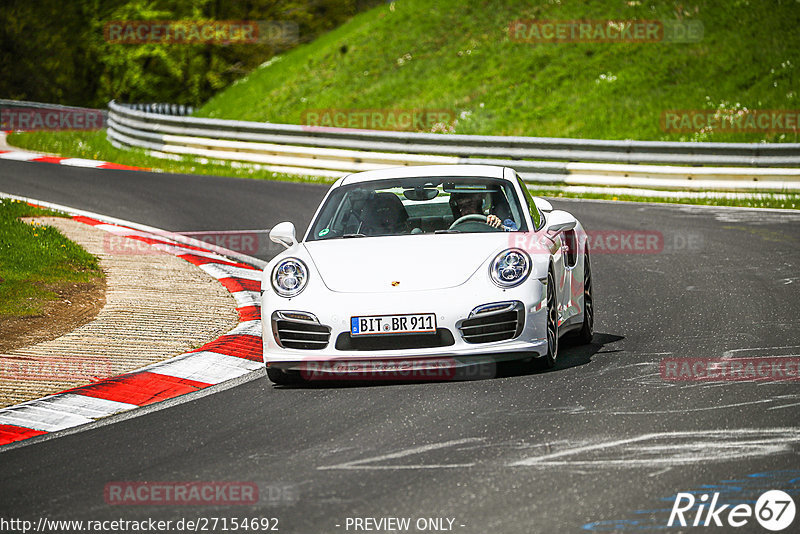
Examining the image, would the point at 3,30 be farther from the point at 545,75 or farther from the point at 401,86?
the point at 545,75

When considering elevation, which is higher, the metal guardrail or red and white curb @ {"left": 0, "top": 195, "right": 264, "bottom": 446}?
the metal guardrail

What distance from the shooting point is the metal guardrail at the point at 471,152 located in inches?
725

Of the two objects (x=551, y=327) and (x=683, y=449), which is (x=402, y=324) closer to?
(x=551, y=327)

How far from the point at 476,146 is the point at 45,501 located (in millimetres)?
16367

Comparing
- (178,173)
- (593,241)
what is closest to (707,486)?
(593,241)

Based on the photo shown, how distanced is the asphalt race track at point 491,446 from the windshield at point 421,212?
3.60 ft

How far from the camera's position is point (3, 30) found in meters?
44.2

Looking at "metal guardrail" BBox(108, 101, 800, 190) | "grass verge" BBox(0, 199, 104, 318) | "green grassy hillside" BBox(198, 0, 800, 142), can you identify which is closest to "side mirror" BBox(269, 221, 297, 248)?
"grass verge" BBox(0, 199, 104, 318)

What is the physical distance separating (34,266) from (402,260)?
4916mm

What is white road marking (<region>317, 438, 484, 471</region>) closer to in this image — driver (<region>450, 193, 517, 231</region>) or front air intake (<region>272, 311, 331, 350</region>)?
front air intake (<region>272, 311, 331, 350</region>)

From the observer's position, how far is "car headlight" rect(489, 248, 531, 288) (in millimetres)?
7172

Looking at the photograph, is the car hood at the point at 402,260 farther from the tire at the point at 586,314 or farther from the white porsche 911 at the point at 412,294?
the tire at the point at 586,314

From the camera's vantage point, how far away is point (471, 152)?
2088cm

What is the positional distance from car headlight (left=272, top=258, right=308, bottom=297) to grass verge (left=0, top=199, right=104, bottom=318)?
2.97 m
